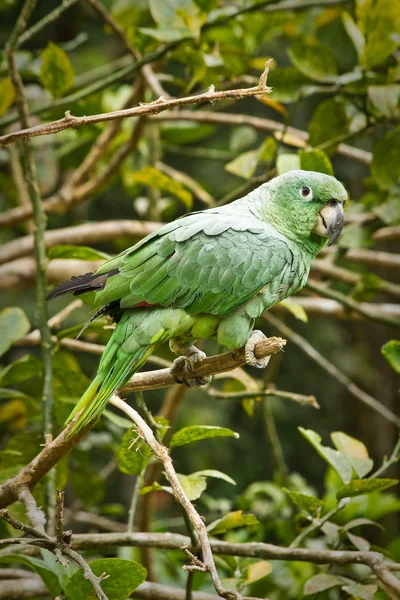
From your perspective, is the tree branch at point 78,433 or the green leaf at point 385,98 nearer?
the tree branch at point 78,433

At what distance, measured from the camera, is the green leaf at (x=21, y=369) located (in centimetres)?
160

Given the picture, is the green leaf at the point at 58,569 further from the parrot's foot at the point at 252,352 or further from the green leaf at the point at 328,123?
the green leaf at the point at 328,123

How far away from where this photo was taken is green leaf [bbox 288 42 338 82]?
1841 millimetres

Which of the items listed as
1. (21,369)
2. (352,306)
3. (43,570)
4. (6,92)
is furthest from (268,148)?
(43,570)

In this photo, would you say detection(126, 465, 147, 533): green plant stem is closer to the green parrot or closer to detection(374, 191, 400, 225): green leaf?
the green parrot

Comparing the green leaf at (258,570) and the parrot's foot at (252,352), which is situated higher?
the parrot's foot at (252,352)

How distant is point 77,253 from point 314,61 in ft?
2.86

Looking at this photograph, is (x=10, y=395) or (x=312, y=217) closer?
(x=312, y=217)

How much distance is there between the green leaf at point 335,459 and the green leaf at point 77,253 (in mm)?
587

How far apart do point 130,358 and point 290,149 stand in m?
1.73

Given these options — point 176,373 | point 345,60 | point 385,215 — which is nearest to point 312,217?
point 176,373

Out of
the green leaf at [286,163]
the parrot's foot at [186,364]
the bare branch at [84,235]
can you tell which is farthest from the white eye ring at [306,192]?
the bare branch at [84,235]

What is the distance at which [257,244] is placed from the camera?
4.27 feet

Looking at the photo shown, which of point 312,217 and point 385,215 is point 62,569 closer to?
point 312,217
